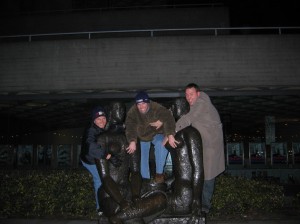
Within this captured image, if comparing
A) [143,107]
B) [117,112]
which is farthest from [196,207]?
[117,112]

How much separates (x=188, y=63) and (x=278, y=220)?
5535mm

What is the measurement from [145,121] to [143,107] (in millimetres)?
176

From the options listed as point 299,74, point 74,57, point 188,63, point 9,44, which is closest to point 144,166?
point 188,63

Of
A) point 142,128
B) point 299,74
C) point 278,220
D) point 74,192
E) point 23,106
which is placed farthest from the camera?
point 23,106

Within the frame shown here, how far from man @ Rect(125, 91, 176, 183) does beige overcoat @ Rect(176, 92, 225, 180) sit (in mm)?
211

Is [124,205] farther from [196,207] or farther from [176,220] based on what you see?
[196,207]

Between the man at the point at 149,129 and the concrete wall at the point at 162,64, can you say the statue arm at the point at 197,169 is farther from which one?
the concrete wall at the point at 162,64

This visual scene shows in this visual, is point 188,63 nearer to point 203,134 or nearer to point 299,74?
point 299,74

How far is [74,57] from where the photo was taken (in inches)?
381

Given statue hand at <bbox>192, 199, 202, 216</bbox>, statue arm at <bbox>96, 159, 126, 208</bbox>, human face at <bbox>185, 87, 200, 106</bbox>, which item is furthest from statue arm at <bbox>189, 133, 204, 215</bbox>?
statue arm at <bbox>96, 159, 126, 208</bbox>

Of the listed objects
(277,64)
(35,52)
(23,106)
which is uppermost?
(35,52)

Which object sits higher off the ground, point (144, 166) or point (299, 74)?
point (299, 74)

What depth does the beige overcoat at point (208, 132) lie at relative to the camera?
11.6ft

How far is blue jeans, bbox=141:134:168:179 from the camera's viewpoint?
11.7 ft
